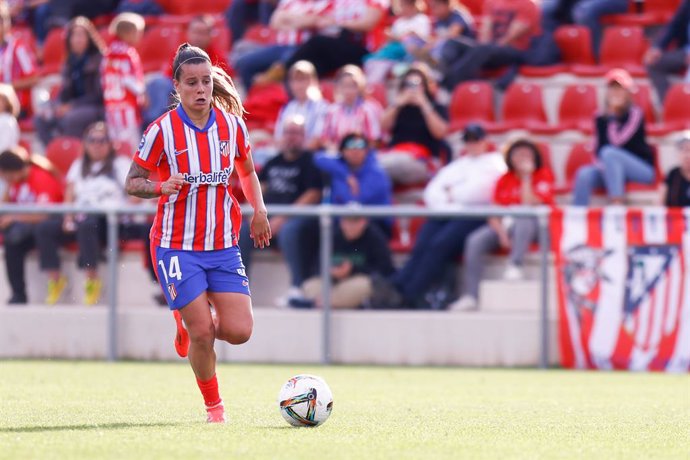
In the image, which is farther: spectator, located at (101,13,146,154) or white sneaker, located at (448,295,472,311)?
spectator, located at (101,13,146,154)

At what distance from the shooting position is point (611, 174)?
13.2 meters

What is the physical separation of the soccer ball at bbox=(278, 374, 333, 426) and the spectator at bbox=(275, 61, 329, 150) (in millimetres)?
7667

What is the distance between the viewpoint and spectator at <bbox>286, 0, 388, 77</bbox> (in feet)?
53.2

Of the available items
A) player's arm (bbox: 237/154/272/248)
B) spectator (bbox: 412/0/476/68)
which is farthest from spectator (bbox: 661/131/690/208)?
player's arm (bbox: 237/154/272/248)

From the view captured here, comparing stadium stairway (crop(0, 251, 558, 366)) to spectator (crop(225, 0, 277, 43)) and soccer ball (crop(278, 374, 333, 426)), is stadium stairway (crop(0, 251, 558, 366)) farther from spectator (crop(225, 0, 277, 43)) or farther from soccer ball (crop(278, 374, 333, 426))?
spectator (crop(225, 0, 277, 43))

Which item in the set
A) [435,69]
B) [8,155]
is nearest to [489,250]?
[435,69]

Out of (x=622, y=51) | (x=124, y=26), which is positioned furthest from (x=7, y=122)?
(x=622, y=51)

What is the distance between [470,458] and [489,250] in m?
6.78

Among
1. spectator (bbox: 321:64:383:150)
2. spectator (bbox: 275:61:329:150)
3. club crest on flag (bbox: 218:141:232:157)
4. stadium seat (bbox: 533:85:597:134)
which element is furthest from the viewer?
stadium seat (bbox: 533:85:597:134)

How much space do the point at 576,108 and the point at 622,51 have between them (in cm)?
114

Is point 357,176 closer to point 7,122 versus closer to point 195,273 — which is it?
point 7,122

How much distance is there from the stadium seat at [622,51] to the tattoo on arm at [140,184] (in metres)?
9.10

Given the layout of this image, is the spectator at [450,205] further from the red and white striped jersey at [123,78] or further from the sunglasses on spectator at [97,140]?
the red and white striped jersey at [123,78]

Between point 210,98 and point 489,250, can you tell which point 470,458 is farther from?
point 489,250
